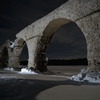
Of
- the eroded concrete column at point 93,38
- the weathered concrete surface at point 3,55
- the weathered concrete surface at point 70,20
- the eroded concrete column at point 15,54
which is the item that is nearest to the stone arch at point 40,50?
the weathered concrete surface at point 70,20

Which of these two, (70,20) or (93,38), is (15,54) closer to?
(70,20)

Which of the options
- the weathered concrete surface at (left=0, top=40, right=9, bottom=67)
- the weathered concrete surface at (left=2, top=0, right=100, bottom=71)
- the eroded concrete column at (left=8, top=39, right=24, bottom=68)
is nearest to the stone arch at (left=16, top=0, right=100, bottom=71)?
the weathered concrete surface at (left=2, top=0, right=100, bottom=71)

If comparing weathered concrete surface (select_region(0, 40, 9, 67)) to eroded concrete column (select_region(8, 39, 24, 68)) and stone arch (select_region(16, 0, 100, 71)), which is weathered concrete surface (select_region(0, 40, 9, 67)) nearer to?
eroded concrete column (select_region(8, 39, 24, 68))

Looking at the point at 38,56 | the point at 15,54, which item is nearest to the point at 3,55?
the point at 15,54

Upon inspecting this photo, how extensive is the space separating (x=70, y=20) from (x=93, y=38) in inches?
59.9

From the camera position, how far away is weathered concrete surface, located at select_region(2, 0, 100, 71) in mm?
3715

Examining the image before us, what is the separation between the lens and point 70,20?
4969 mm

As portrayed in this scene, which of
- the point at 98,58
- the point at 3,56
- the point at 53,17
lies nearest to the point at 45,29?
the point at 53,17

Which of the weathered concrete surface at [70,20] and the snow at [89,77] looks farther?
the weathered concrete surface at [70,20]

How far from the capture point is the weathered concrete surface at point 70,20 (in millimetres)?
3715

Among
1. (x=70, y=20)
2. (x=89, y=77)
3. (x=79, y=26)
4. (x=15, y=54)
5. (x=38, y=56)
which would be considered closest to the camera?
(x=89, y=77)

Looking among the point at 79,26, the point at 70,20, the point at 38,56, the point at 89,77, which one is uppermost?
the point at 70,20

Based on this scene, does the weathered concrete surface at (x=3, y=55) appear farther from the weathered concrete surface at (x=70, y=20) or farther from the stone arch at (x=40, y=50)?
the stone arch at (x=40, y=50)

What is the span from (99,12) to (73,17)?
3.31 feet
